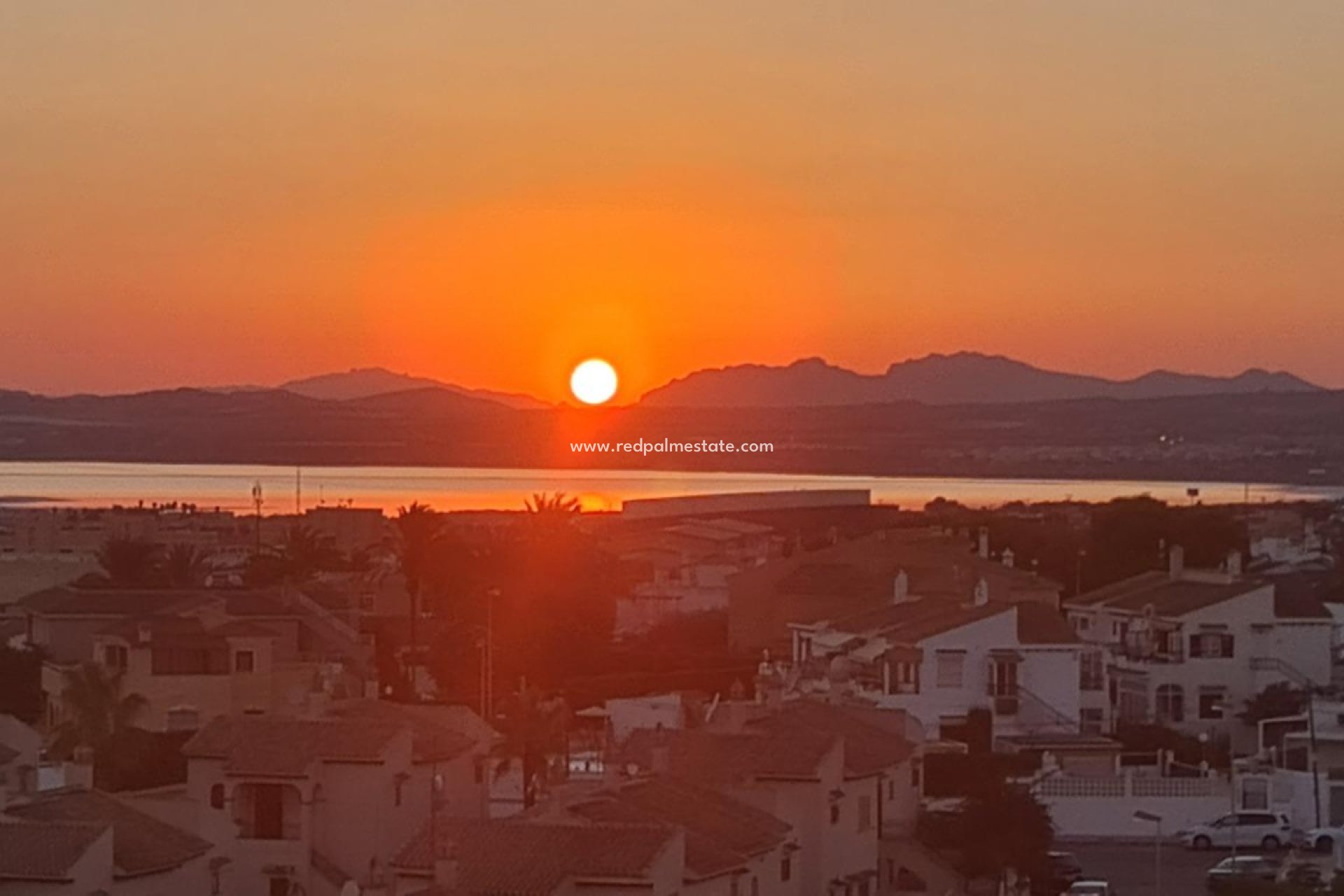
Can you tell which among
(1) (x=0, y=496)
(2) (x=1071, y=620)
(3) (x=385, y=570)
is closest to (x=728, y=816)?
(2) (x=1071, y=620)

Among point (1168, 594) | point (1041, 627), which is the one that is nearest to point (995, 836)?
point (1041, 627)

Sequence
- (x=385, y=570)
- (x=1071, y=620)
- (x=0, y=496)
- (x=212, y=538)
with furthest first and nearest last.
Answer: (x=0, y=496) → (x=212, y=538) → (x=385, y=570) → (x=1071, y=620)

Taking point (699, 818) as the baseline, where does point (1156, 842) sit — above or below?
below

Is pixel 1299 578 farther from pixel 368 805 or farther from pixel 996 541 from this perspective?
pixel 368 805

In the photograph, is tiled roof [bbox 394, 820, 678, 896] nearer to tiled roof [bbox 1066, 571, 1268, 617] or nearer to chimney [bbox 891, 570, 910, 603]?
tiled roof [bbox 1066, 571, 1268, 617]

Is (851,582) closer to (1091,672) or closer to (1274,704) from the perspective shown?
(1091,672)

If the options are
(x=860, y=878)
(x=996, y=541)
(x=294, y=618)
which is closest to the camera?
(x=860, y=878)
